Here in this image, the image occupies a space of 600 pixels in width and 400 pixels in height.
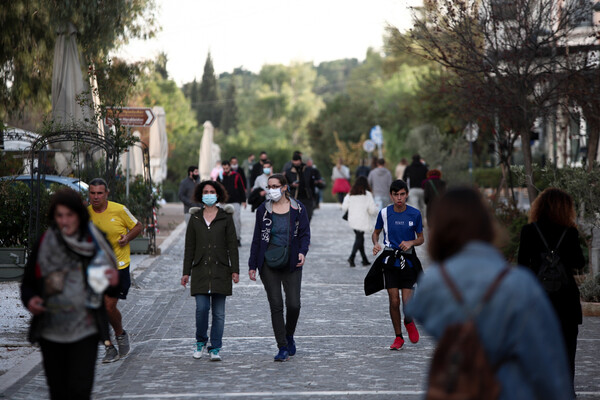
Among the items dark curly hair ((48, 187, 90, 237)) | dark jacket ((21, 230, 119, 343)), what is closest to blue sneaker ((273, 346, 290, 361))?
dark jacket ((21, 230, 119, 343))

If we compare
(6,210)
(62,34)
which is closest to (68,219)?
(6,210)

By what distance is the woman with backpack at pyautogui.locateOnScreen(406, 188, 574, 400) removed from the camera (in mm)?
3742

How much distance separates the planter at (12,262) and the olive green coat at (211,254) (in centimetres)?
495

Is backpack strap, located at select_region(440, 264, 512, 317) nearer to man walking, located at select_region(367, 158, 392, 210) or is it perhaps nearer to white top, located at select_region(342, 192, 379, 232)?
white top, located at select_region(342, 192, 379, 232)

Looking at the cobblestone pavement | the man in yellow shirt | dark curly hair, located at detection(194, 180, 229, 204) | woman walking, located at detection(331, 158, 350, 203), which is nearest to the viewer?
the cobblestone pavement

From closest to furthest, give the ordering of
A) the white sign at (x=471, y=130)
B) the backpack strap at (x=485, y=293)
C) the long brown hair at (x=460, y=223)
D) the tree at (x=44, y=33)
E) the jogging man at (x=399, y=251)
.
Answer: the backpack strap at (x=485, y=293)
the long brown hair at (x=460, y=223)
the jogging man at (x=399, y=251)
the tree at (x=44, y=33)
the white sign at (x=471, y=130)

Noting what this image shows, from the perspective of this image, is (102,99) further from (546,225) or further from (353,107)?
(353,107)

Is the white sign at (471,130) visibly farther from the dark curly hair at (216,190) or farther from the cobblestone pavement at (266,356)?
the dark curly hair at (216,190)

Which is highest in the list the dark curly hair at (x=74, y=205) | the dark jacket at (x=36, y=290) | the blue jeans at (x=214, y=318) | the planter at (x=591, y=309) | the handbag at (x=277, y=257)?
the dark curly hair at (x=74, y=205)

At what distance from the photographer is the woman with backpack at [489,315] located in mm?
3742

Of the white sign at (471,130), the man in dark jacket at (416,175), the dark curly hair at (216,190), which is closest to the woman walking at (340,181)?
the white sign at (471,130)

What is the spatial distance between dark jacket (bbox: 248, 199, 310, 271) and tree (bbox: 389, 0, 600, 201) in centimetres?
703

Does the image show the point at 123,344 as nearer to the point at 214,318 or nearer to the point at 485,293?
the point at 214,318

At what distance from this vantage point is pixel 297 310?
947 cm
